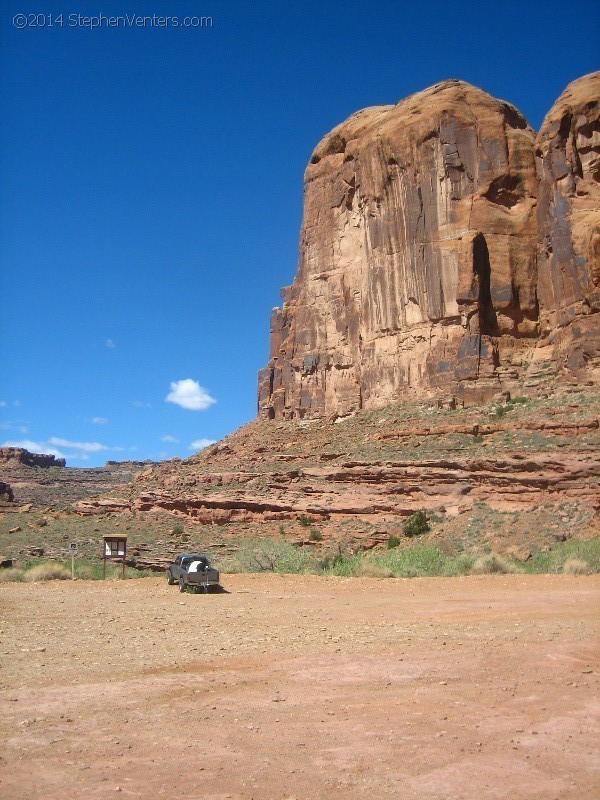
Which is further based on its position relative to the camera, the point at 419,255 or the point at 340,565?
the point at 419,255

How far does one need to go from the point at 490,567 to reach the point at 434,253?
3002cm

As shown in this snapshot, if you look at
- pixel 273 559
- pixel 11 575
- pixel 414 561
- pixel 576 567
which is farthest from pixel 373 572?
pixel 11 575

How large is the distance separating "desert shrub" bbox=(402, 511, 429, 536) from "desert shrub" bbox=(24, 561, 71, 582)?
1297 cm

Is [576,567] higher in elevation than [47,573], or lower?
higher

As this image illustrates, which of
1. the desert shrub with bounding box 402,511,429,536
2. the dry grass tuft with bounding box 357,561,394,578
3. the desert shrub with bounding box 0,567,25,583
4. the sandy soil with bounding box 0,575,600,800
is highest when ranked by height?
the desert shrub with bounding box 402,511,429,536

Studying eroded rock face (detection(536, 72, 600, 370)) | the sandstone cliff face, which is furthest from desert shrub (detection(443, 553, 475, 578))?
the sandstone cliff face

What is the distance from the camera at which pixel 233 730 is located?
678cm

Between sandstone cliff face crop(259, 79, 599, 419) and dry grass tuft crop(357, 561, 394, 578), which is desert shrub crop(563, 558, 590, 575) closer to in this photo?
dry grass tuft crop(357, 561, 394, 578)

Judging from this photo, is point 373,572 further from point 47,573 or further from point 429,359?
point 429,359

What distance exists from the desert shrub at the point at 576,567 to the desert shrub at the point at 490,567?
1.67 metres

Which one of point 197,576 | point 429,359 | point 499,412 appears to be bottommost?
point 197,576

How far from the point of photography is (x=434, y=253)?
4778cm

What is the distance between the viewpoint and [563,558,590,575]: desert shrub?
1983 centimetres

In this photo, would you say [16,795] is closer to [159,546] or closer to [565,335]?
[159,546]
